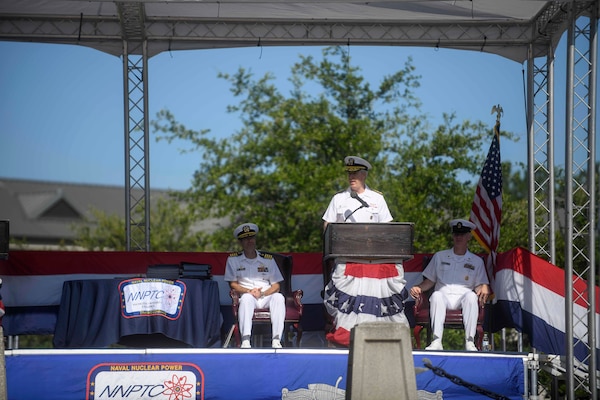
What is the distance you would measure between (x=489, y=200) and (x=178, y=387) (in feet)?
15.6

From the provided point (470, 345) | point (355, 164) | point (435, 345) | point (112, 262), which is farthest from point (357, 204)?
point (112, 262)

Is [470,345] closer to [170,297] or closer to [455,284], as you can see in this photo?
[455,284]

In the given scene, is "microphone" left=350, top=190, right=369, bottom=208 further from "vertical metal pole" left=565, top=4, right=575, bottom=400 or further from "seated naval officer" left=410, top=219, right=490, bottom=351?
"vertical metal pole" left=565, top=4, right=575, bottom=400

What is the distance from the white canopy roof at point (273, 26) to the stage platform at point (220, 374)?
175 inches

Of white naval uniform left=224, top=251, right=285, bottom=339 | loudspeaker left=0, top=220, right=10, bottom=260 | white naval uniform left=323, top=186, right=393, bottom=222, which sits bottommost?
white naval uniform left=224, top=251, right=285, bottom=339

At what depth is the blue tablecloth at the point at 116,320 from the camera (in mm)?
9617

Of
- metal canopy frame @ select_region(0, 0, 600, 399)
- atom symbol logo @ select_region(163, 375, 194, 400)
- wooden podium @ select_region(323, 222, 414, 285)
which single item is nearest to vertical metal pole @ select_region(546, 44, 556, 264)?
metal canopy frame @ select_region(0, 0, 600, 399)

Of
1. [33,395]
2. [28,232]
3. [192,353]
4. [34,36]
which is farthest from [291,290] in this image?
[28,232]

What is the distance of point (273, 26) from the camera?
Answer: 38.8 feet

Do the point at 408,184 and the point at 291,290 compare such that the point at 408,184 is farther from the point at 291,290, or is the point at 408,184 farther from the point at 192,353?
the point at 192,353

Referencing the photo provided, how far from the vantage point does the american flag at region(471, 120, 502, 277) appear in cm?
1136

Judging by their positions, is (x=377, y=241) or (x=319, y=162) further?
(x=319, y=162)

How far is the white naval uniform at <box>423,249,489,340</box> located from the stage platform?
91 cm

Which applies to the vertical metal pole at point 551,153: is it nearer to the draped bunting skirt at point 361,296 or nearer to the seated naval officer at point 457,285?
the seated naval officer at point 457,285
